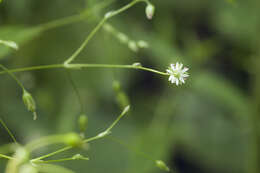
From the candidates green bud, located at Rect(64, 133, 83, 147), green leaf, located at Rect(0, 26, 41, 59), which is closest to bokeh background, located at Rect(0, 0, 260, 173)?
green leaf, located at Rect(0, 26, 41, 59)

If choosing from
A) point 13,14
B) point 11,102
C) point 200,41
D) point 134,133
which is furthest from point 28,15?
point 200,41

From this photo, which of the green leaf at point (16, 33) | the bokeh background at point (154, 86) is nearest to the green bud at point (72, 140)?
the green leaf at point (16, 33)

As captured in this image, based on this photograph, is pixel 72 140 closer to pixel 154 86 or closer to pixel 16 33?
pixel 16 33

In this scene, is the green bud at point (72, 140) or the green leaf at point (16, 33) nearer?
the green bud at point (72, 140)

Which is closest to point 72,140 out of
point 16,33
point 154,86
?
point 16,33

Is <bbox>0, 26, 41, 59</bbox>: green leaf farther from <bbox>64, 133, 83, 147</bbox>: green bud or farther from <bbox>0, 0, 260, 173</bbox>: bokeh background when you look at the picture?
<bbox>64, 133, 83, 147</bbox>: green bud

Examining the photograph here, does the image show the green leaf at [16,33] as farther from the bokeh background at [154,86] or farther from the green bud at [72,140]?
the green bud at [72,140]

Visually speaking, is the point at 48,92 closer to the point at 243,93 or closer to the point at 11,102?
the point at 11,102

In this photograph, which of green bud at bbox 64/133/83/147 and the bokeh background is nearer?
green bud at bbox 64/133/83/147
